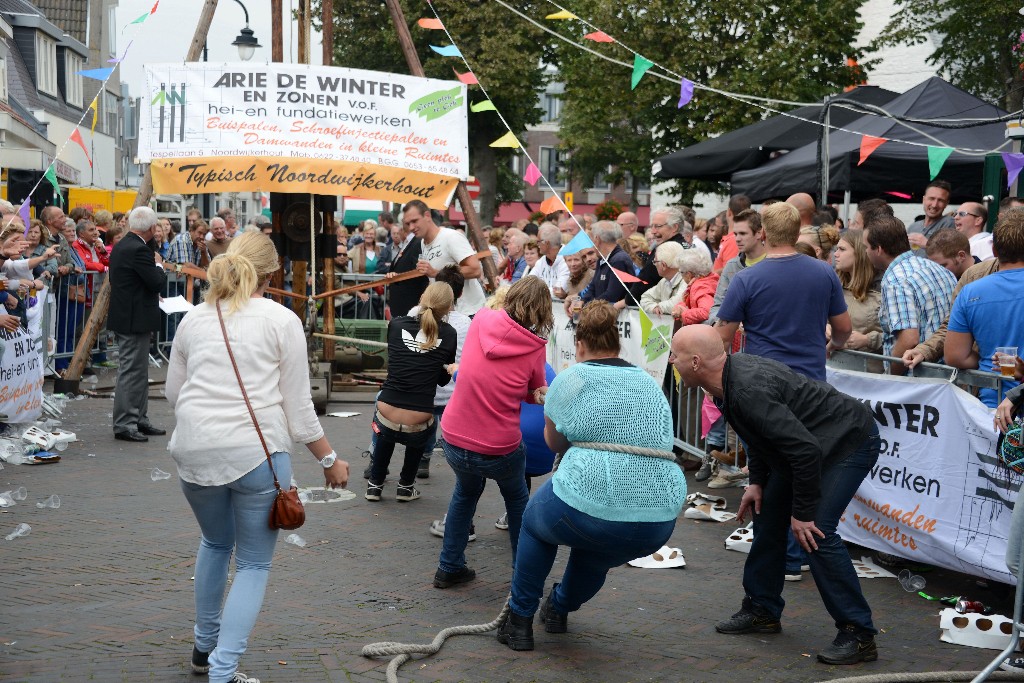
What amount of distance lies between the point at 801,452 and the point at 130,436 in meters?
7.50

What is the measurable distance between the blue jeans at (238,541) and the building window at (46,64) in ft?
128

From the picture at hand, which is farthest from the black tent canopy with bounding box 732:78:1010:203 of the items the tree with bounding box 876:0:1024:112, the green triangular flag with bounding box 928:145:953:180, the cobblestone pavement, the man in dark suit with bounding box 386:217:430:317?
the tree with bounding box 876:0:1024:112

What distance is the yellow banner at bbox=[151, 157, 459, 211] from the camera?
12266 millimetres

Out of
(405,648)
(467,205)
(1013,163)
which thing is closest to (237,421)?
(405,648)

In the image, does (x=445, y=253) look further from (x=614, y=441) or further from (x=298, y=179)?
(x=614, y=441)

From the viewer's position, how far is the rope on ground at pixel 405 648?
5.04m

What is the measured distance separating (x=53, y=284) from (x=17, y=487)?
5.69 m

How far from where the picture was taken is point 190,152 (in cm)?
1228

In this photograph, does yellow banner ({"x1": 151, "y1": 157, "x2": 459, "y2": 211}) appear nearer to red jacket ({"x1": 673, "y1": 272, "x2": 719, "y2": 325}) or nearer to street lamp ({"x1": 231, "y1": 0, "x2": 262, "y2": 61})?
red jacket ({"x1": 673, "y1": 272, "x2": 719, "y2": 325})

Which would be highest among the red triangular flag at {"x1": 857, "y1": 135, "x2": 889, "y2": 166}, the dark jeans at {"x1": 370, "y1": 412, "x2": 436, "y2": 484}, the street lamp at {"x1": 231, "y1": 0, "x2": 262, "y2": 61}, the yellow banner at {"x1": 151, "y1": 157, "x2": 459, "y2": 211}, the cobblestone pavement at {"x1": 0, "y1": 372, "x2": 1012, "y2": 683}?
the street lamp at {"x1": 231, "y1": 0, "x2": 262, "y2": 61}

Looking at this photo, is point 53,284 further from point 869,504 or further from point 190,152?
point 869,504

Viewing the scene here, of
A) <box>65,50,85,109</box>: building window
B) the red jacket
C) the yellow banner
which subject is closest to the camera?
the red jacket

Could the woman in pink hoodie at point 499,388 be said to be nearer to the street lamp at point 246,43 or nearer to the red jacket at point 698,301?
the red jacket at point 698,301

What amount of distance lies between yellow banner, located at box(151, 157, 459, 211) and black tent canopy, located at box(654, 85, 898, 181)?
162 inches
